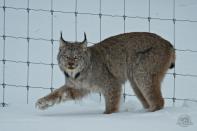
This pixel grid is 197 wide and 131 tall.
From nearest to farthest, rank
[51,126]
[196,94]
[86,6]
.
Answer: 1. [51,126]
2. [196,94]
3. [86,6]

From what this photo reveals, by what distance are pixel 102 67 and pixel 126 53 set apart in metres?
0.34

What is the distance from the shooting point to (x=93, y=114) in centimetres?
A: 889

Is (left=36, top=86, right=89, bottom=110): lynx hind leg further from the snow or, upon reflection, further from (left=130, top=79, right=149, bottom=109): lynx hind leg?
(left=130, top=79, right=149, bottom=109): lynx hind leg

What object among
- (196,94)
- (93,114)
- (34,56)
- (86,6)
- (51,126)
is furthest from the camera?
(86,6)

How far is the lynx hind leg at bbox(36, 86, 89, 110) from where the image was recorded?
9141mm

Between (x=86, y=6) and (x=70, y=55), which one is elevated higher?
(x=86, y=6)

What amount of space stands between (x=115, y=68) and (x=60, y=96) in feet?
2.47

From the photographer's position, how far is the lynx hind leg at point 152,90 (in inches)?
355

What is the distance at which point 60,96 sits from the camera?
9305mm

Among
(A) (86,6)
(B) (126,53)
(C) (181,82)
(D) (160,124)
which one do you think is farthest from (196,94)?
(A) (86,6)

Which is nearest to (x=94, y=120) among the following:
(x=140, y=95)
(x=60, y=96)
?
(x=60, y=96)

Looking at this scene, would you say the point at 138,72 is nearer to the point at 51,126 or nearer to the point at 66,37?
the point at 51,126

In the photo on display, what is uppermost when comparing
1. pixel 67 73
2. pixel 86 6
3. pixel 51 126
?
pixel 86 6

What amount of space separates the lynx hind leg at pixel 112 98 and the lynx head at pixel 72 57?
44 centimetres
